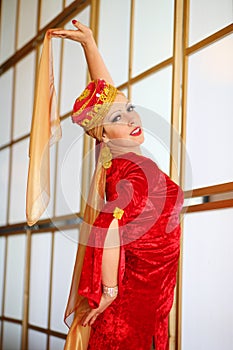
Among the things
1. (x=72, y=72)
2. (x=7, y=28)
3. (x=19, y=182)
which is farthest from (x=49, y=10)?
(x=19, y=182)

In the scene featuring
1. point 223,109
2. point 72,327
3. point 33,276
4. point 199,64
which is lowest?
point 72,327

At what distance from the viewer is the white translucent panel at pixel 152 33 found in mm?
2300

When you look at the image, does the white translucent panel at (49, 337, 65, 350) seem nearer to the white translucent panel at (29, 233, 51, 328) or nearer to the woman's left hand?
the white translucent panel at (29, 233, 51, 328)

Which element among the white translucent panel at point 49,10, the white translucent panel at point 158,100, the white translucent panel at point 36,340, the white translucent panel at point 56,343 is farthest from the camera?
the white translucent panel at point 49,10

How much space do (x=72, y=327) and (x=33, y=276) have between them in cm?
185

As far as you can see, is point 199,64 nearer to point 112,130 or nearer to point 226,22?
point 226,22

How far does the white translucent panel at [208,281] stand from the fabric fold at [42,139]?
0.49 m

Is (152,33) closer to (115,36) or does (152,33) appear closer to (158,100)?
(158,100)

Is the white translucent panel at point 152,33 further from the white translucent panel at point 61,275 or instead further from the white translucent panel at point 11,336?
the white translucent panel at point 11,336

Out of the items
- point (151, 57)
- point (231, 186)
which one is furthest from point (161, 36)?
point (231, 186)

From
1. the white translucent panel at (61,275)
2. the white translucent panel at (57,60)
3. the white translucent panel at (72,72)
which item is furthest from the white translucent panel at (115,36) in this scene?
the white translucent panel at (61,275)

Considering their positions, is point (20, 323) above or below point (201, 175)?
below

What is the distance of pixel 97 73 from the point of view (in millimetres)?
1853

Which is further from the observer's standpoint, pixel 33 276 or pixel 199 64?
pixel 33 276
